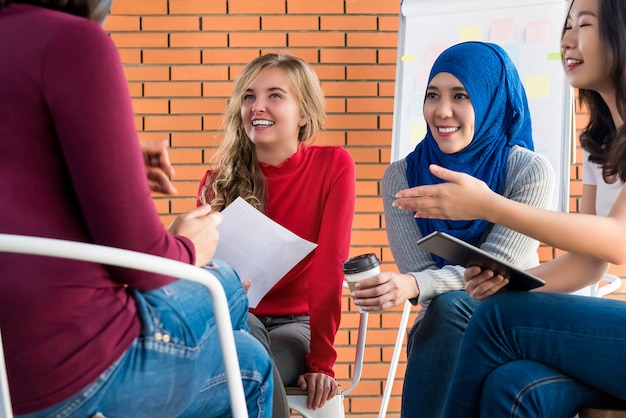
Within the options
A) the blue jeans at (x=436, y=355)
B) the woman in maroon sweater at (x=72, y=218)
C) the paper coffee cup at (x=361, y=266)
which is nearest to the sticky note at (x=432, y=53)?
the blue jeans at (x=436, y=355)

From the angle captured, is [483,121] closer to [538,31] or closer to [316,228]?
[316,228]

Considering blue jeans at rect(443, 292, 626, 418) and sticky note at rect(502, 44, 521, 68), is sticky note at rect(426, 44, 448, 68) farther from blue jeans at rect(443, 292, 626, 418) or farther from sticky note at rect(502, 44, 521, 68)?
blue jeans at rect(443, 292, 626, 418)

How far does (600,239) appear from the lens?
1.39 metres

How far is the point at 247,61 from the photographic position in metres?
3.11

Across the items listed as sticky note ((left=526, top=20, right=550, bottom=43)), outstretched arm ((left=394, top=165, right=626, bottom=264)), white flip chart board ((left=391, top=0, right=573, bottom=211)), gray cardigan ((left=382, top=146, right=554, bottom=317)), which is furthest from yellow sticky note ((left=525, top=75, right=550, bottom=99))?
outstretched arm ((left=394, top=165, right=626, bottom=264))

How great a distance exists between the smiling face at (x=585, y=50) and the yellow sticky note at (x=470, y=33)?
2.89 ft

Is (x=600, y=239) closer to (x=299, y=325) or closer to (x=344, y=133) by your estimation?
(x=299, y=325)

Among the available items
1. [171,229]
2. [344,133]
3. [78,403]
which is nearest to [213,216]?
[171,229]

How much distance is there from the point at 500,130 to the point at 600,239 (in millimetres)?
714

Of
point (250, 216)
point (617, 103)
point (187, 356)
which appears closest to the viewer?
point (187, 356)

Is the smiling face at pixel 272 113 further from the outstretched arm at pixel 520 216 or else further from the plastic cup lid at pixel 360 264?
the outstretched arm at pixel 520 216

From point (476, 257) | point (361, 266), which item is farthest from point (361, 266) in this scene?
point (476, 257)

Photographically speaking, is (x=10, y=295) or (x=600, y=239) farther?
(x=600, y=239)

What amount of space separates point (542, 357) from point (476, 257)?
0.21 metres
